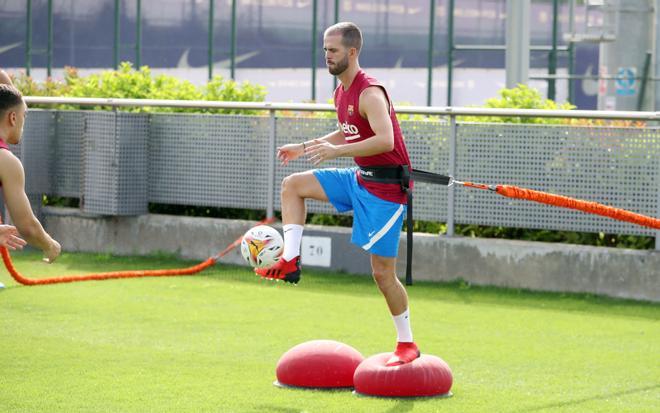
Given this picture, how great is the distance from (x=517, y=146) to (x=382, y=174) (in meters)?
4.75

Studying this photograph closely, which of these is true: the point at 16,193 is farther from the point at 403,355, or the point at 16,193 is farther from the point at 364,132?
the point at 403,355

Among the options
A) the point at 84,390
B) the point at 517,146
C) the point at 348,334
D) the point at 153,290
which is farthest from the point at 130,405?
the point at 517,146

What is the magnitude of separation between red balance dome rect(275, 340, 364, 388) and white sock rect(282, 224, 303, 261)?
59cm

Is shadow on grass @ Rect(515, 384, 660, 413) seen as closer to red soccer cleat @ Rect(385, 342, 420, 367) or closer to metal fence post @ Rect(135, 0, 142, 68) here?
red soccer cleat @ Rect(385, 342, 420, 367)

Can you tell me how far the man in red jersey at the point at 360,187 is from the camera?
828cm

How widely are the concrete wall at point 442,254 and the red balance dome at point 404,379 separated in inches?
180

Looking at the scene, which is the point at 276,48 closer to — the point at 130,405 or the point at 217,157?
the point at 217,157

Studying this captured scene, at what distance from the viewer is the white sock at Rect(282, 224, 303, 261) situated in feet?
27.6

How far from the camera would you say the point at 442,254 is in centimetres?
1302

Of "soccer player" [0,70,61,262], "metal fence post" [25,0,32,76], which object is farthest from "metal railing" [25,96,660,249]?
"metal fence post" [25,0,32,76]

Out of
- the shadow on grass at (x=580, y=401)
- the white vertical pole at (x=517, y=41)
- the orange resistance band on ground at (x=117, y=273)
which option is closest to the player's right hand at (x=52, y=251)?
the shadow on grass at (x=580, y=401)

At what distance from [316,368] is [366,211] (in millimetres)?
1033

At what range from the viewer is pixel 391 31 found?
2661cm

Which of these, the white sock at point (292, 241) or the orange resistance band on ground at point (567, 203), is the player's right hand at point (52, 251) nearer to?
the white sock at point (292, 241)
